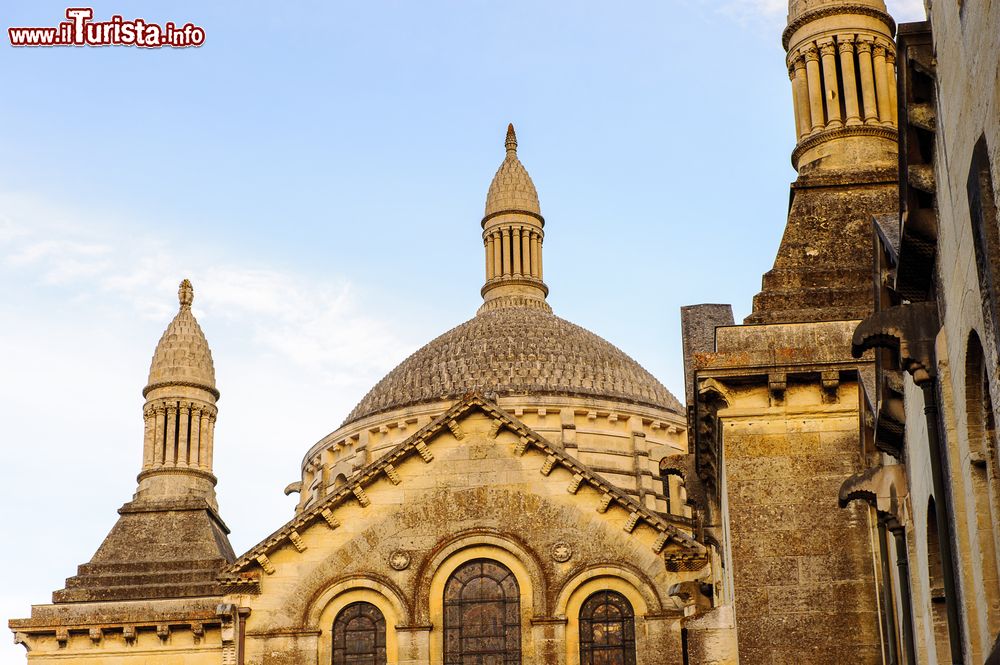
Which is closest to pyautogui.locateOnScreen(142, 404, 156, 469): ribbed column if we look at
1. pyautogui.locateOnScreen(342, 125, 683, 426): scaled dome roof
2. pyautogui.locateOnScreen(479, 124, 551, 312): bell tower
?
pyautogui.locateOnScreen(342, 125, 683, 426): scaled dome roof

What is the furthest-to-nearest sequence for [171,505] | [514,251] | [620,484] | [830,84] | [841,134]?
[514,251]
[620,484]
[171,505]
[830,84]
[841,134]

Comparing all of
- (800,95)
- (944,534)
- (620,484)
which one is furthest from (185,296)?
(944,534)

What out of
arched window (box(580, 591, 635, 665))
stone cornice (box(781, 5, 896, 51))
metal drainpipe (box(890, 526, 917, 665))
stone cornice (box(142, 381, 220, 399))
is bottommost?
metal drainpipe (box(890, 526, 917, 665))

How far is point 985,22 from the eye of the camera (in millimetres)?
10281

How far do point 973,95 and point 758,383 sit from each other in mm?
10800

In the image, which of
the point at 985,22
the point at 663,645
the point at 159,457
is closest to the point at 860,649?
the point at 985,22

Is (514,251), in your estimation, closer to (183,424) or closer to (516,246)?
(516,246)

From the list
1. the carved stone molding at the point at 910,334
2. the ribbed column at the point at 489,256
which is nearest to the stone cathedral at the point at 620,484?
the carved stone molding at the point at 910,334

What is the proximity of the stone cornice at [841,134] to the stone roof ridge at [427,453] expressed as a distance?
38.1 ft

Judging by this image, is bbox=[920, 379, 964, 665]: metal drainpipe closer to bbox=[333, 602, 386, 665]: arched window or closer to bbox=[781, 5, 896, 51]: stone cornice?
bbox=[781, 5, 896, 51]: stone cornice

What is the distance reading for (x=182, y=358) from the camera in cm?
4906

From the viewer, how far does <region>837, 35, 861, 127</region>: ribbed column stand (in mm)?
26312

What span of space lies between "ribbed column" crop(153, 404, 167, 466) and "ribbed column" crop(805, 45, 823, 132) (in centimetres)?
2650

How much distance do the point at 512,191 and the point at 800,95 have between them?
126 ft
